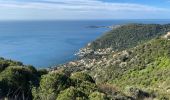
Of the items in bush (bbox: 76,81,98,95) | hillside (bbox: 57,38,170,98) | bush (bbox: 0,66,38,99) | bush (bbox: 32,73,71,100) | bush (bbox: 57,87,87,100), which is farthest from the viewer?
hillside (bbox: 57,38,170,98)

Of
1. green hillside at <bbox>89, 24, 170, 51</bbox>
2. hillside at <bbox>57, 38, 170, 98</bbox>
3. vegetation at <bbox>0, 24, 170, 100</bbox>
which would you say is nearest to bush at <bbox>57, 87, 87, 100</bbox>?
vegetation at <bbox>0, 24, 170, 100</bbox>

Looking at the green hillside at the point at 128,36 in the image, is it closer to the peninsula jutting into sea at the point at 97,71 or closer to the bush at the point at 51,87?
the peninsula jutting into sea at the point at 97,71

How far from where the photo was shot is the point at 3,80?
15.9 meters

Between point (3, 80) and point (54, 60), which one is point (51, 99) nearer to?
point (3, 80)

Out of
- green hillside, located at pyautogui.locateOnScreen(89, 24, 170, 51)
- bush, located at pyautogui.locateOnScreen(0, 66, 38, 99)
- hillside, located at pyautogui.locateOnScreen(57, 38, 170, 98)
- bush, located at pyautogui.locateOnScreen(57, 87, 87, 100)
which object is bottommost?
green hillside, located at pyautogui.locateOnScreen(89, 24, 170, 51)

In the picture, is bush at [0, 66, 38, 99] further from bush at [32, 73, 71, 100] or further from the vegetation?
bush at [32, 73, 71, 100]

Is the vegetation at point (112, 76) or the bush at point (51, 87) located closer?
the bush at point (51, 87)

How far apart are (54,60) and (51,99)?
91.8 m

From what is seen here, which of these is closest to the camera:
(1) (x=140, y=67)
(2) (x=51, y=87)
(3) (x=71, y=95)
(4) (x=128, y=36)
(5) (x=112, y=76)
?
(3) (x=71, y=95)

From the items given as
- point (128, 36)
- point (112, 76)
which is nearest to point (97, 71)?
point (112, 76)

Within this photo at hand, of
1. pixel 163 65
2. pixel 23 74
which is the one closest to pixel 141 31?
pixel 163 65

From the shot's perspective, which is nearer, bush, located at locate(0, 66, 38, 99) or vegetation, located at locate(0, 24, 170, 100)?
vegetation, located at locate(0, 24, 170, 100)

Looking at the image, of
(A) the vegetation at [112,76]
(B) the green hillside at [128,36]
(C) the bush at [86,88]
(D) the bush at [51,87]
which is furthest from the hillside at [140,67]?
(B) the green hillside at [128,36]

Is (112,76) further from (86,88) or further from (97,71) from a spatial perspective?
(86,88)
